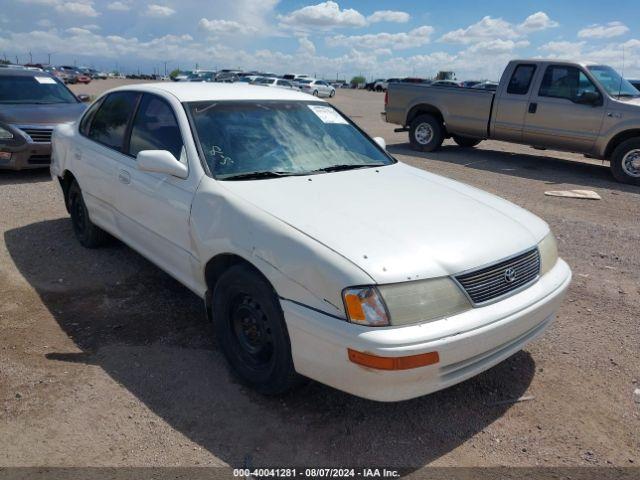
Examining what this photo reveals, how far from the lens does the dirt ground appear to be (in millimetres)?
2623

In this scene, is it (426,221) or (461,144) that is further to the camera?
(461,144)

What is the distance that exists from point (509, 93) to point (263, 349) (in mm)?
9111

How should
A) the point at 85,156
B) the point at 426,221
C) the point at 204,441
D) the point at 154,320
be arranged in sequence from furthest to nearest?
the point at 85,156 → the point at 154,320 → the point at 426,221 → the point at 204,441

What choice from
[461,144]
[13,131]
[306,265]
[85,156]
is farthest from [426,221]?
[461,144]

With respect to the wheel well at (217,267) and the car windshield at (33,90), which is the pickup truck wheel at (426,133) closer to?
the car windshield at (33,90)

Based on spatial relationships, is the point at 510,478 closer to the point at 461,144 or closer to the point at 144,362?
the point at 144,362

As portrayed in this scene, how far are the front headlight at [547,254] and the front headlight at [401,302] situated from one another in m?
0.85

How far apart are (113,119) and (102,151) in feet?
0.98

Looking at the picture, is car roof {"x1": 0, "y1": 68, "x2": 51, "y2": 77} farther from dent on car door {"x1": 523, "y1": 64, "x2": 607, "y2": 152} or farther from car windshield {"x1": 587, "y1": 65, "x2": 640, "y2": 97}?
car windshield {"x1": 587, "y1": 65, "x2": 640, "y2": 97}

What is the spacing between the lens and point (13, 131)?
788 cm

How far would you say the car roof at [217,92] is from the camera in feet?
12.6

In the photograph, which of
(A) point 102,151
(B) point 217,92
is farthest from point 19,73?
(B) point 217,92

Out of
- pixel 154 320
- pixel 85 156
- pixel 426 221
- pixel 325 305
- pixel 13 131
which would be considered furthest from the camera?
pixel 13 131

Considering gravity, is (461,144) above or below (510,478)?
above
